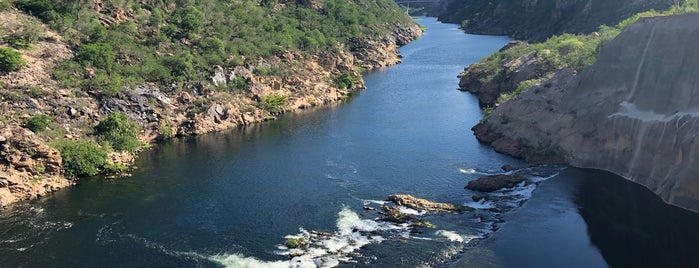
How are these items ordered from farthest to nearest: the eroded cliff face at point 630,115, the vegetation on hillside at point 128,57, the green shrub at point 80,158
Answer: the vegetation on hillside at point 128,57 → the green shrub at point 80,158 → the eroded cliff face at point 630,115

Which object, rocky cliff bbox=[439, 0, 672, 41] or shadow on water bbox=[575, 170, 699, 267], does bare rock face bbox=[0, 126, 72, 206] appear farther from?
rocky cliff bbox=[439, 0, 672, 41]

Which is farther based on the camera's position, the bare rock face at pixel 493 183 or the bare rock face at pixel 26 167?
the bare rock face at pixel 493 183

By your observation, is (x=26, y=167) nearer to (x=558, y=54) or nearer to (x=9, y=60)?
(x=9, y=60)

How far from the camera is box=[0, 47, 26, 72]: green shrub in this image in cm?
7075

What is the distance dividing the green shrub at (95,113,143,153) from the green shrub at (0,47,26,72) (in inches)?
451

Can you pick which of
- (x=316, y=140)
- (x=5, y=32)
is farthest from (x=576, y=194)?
(x=5, y=32)

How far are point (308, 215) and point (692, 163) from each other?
3279cm

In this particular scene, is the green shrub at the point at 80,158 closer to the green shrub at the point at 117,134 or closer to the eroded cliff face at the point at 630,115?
the green shrub at the point at 117,134

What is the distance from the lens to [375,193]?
5897 centimetres

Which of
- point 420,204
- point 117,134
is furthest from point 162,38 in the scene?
point 420,204

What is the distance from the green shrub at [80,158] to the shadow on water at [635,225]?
Answer: 48.6m

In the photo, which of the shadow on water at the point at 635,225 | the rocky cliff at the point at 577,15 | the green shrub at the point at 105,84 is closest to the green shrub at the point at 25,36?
the green shrub at the point at 105,84

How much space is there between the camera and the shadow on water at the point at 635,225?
44281 millimetres

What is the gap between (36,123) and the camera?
64375mm
